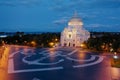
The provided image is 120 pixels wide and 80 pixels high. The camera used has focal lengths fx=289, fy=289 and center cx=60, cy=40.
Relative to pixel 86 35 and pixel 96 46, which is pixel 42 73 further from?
pixel 86 35

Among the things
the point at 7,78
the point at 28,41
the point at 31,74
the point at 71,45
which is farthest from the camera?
the point at 28,41

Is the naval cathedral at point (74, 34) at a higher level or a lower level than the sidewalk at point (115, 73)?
higher

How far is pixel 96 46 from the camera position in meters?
63.5

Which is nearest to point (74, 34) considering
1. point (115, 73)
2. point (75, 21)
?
point (75, 21)

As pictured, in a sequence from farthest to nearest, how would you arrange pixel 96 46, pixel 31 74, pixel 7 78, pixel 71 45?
pixel 71 45
pixel 96 46
pixel 31 74
pixel 7 78

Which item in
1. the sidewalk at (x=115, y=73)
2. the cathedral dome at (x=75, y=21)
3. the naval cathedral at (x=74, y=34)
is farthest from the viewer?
the cathedral dome at (x=75, y=21)

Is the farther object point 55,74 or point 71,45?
point 71,45

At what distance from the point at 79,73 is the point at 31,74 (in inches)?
223

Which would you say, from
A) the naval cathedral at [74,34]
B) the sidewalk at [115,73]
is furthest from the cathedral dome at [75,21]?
the sidewalk at [115,73]

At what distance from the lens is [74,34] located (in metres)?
78.4

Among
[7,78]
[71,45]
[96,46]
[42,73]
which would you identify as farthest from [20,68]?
[71,45]

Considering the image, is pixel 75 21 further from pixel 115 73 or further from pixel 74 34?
pixel 115 73

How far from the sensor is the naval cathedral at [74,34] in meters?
77.6

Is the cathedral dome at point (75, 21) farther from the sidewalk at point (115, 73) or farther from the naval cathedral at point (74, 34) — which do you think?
the sidewalk at point (115, 73)
